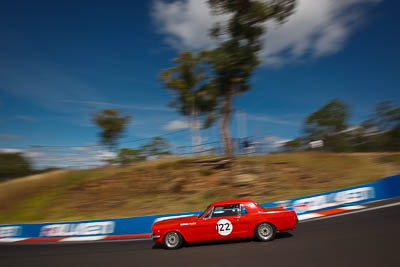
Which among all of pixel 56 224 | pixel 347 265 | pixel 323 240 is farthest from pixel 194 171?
pixel 347 265

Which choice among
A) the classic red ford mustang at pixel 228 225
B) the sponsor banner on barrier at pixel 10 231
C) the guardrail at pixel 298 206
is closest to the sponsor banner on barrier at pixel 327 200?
the guardrail at pixel 298 206

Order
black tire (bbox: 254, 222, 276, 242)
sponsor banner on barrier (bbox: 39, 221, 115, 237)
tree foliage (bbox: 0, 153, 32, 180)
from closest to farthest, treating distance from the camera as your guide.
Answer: black tire (bbox: 254, 222, 276, 242) → sponsor banner on barrier (bbox: 39, 221, 115, 237) → tree foliage (bbox: 0, 153, 32, 180)

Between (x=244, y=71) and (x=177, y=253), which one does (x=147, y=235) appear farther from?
(x=244, y=71)

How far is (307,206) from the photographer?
10844mm

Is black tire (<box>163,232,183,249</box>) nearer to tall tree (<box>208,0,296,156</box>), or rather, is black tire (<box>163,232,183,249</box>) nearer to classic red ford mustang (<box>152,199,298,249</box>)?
classic red ford mustang (<box>152,199,298,249</box>)

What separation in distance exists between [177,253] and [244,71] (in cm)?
1464

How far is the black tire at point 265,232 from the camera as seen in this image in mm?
7033

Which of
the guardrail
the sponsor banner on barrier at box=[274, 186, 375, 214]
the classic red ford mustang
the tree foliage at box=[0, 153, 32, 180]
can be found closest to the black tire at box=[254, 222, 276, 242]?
the classic red ford mustang

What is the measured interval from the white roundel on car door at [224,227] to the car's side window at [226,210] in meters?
0.20

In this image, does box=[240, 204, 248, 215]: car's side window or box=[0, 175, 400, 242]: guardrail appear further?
box=[0, 175, 400, 242]: guardrail

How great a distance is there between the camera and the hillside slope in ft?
54.0

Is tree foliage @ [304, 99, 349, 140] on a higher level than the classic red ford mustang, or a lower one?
higher

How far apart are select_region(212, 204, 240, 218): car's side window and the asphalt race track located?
2.75 ft

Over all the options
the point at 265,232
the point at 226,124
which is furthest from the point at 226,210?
the point at 226,124
